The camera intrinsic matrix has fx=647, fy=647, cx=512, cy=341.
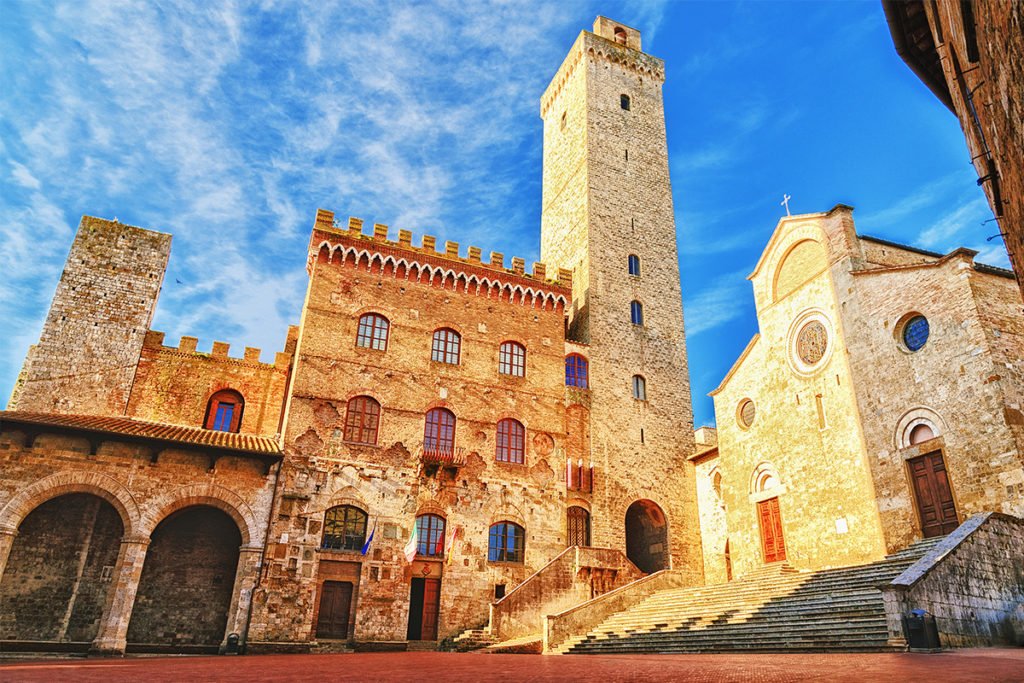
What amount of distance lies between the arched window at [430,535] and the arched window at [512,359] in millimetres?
6154

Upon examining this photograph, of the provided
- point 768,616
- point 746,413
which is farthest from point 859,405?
point 768,616

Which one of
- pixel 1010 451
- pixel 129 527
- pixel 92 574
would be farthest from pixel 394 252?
pixel 1010 451

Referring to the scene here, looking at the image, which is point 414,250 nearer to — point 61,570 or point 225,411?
point 225,411

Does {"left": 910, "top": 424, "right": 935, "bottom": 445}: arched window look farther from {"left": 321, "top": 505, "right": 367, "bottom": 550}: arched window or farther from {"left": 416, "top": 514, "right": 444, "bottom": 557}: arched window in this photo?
{"left": 321, "top": 505, "right": 367, "bottom": 550}: arched window

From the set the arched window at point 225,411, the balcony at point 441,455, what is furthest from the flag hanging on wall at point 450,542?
the arched window at point 225,411

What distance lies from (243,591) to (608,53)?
96.1 ft

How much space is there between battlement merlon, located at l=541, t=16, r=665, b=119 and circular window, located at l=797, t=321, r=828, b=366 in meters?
18.5

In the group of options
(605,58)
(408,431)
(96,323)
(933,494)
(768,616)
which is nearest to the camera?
(768,616)

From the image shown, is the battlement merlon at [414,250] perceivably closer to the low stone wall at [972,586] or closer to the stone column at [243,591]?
the stone column at [243,591]

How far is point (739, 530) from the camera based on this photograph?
2288cm

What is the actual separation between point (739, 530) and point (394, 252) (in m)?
16.2

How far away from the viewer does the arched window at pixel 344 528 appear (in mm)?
20375

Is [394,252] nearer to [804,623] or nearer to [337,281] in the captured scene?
[337,281]

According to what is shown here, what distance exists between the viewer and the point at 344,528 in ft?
67.7
